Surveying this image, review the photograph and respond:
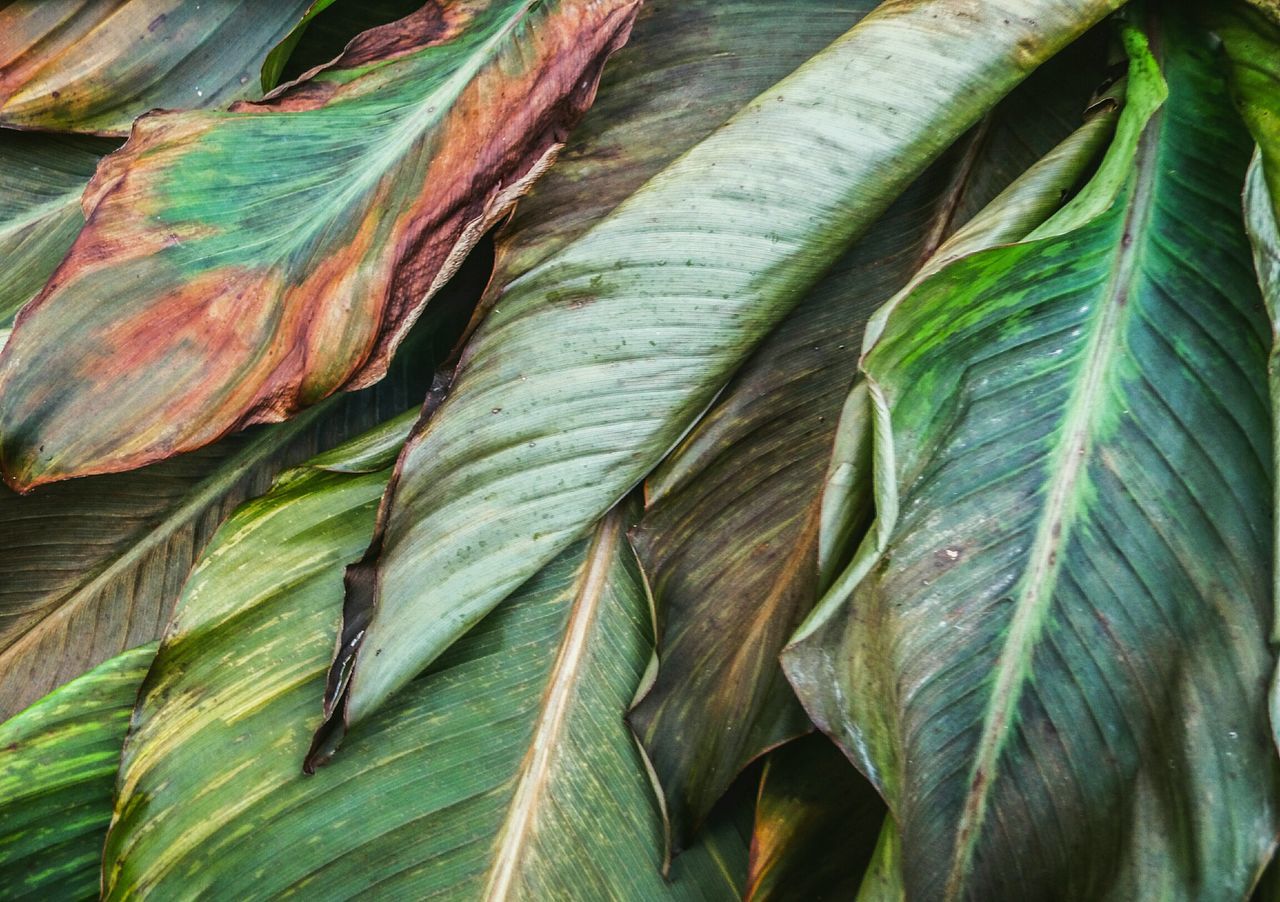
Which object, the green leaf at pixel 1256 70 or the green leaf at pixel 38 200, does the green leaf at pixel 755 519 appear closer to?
Result: the green leaf at pixel 1256 70

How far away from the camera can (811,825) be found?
0.60 metres

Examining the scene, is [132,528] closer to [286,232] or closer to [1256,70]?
[286,232]

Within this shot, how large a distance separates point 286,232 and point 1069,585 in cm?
52

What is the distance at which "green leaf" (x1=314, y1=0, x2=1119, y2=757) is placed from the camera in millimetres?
573

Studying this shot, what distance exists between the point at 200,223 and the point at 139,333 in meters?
Answer: 0.08

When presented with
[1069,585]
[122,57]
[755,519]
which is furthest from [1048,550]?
[122,57]

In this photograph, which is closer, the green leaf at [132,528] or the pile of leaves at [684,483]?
the pile of leaves at [684,483]

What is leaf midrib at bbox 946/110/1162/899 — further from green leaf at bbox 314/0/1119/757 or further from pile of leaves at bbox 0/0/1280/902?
green leaf at bbox 314/0/1119/757

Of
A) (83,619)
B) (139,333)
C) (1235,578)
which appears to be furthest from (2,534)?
(1235,578)

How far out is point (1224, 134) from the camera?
635 mm

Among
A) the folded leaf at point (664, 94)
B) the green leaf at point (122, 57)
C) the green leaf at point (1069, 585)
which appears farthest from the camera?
the green leaf at point (122, 57)

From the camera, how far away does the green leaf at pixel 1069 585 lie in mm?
511

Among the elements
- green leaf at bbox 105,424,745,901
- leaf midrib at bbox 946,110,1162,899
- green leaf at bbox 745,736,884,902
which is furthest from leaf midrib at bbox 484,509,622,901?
leaf midrib at bbox 946,110,1162,899

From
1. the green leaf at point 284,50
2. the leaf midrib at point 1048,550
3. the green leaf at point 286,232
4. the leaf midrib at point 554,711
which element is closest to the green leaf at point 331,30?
the green leaf at point 284,50
